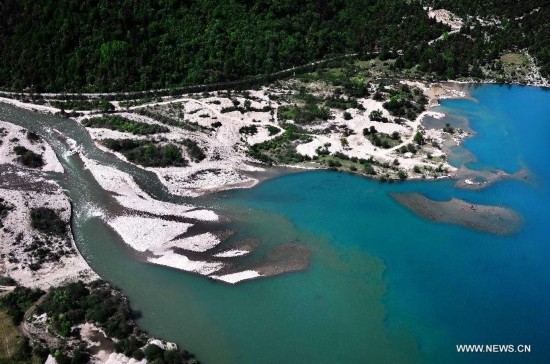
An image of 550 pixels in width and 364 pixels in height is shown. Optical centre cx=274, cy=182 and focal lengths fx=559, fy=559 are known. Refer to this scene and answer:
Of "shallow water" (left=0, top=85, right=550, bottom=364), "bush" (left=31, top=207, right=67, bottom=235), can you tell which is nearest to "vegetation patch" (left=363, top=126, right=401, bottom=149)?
"shallow water" (left=0, top=85, right=550, bottom=364)

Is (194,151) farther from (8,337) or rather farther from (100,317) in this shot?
(8,337)

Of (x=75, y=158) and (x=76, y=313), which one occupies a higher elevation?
(x=75, y=158)

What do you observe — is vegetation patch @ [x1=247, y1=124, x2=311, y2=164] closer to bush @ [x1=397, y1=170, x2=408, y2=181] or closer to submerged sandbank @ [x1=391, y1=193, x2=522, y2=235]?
bush @ [x1=397, y1=170, x2=408, y2=181]

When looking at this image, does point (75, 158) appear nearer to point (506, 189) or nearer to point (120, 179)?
point (120, 179)

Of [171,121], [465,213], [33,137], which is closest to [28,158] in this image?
[33,137]

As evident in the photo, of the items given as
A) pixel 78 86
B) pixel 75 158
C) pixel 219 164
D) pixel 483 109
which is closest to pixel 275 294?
pixel 219 164

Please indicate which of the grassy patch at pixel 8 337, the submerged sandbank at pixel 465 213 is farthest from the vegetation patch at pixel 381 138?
the grassy patch at pixel 8 337
